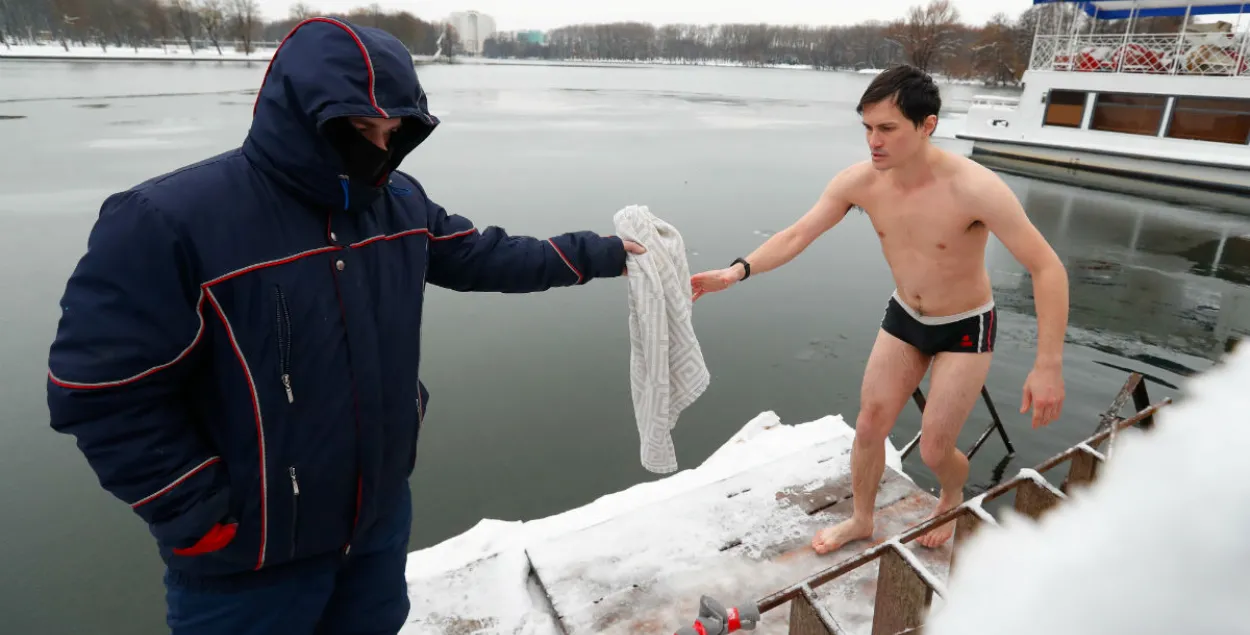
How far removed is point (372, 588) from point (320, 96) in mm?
1213

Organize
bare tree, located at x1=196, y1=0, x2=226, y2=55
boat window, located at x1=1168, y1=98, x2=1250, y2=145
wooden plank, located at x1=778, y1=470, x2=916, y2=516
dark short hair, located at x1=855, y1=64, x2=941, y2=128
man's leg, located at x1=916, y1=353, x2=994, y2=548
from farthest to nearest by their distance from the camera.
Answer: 1. bare tree, located at x1=196, y1=0, x2=226, y2=55
2. boat window, located at x1=1168, y1=98, x2=1250, y2=145
3. wooden plank, located at x1=778, y1=470, x2=916, y2=516
4. man's leg, located at x1=916, y1=353, x2=994, y2=548
5. dark short hair, located at x1=855, y1=64, x2=941, y2=128

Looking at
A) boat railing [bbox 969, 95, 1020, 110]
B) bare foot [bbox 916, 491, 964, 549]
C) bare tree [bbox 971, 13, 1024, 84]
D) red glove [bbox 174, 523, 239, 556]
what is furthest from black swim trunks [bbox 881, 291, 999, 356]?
bare tree [bbox 971, 13, 1024, 84]

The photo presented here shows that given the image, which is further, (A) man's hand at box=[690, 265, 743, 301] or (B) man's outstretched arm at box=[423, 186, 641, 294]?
(A) man's hand at box=[690, 265, 743, 301]

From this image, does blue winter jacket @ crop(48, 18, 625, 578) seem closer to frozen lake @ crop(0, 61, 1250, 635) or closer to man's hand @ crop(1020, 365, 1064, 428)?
man's hand @ crop(1020, 365, 1064, 428)

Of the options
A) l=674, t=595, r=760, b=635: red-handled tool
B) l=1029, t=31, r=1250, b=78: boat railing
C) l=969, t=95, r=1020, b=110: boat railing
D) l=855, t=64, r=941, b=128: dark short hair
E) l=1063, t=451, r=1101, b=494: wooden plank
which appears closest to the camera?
l=674, t=595, r=760, b=635: red-handled tool

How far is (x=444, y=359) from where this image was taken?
5715mm

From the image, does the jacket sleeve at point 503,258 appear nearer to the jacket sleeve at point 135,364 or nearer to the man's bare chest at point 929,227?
the jacket sleeve at point 135,364

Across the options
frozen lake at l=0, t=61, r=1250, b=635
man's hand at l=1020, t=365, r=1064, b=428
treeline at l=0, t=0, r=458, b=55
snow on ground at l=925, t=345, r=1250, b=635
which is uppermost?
treeline at l=0, t=0, r=458, b=55

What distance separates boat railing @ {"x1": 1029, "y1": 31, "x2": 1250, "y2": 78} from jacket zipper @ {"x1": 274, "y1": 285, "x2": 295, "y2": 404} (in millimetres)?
18560

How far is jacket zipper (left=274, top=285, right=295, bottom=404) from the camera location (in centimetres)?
136

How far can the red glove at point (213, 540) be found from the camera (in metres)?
1.39

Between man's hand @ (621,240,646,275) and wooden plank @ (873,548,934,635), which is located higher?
man's hand @ (621,240,646,275)

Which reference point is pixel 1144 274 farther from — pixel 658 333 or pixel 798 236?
pixel 658 333

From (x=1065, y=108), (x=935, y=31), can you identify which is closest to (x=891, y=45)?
(x=935, y=31)
